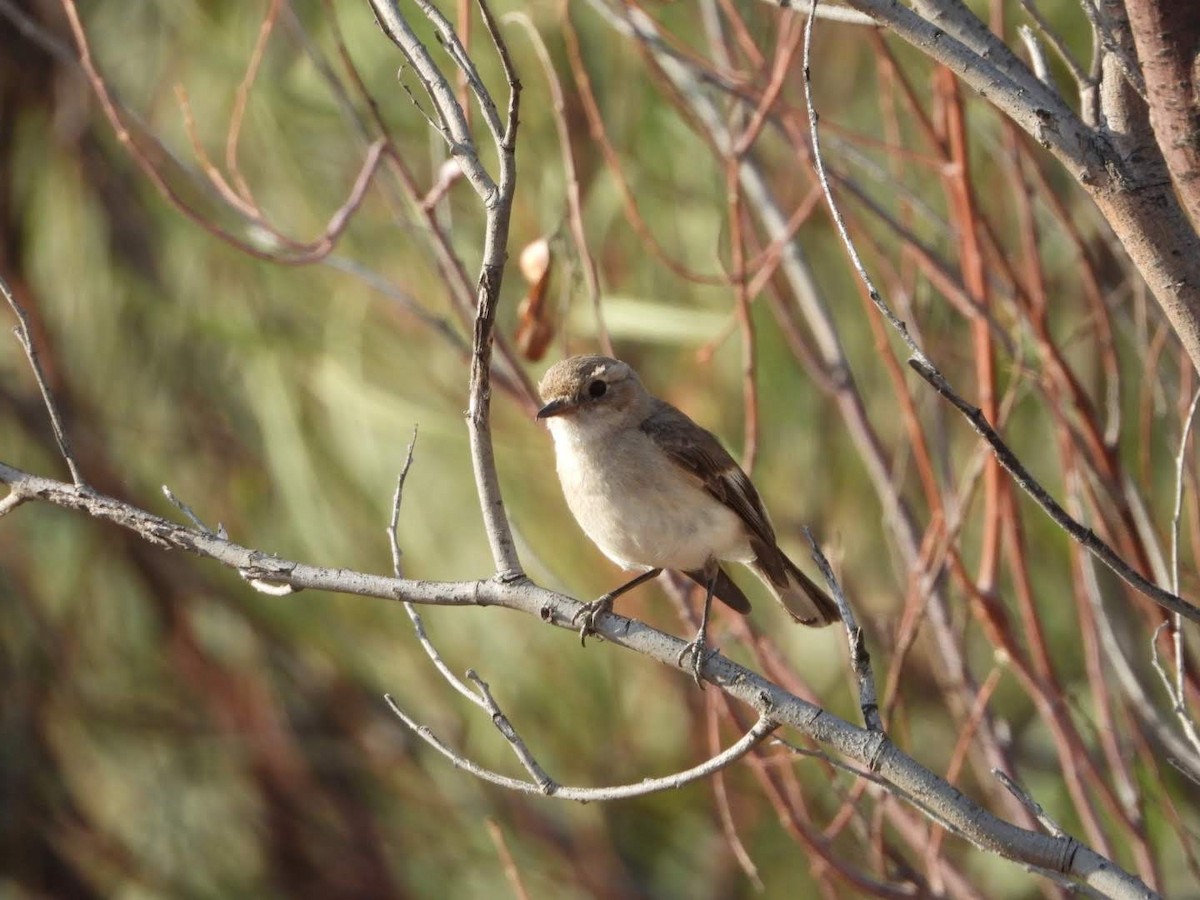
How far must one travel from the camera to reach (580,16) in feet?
16.4

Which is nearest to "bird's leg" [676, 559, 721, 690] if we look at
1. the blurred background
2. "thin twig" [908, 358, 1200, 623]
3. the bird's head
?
the blurred background

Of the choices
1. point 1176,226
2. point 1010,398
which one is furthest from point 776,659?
point 1176,226

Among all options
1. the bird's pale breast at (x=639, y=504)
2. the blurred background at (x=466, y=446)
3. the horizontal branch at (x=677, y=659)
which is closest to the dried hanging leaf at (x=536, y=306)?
the blurred background at (x=466, y=446)

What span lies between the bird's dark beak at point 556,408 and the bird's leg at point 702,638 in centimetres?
45

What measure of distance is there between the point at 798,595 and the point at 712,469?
0.34 metres

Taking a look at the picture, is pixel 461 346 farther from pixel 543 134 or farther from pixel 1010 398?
pixel 543 134

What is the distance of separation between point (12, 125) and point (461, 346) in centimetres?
397

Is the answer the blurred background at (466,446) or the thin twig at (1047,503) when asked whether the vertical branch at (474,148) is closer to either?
the thin twig at (1047,503)

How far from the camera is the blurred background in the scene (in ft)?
11.0

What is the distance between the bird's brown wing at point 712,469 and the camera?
10.6 ft

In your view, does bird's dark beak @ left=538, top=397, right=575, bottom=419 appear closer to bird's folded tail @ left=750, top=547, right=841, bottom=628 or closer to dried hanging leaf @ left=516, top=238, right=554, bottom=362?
dried hanging leaf @ left=516, top=238, right=554, bottom=362

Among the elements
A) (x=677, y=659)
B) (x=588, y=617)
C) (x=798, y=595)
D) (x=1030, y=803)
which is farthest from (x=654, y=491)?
(x=1030, y=803)

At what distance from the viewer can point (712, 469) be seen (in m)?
3.28

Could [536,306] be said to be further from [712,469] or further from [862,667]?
[862,667]
